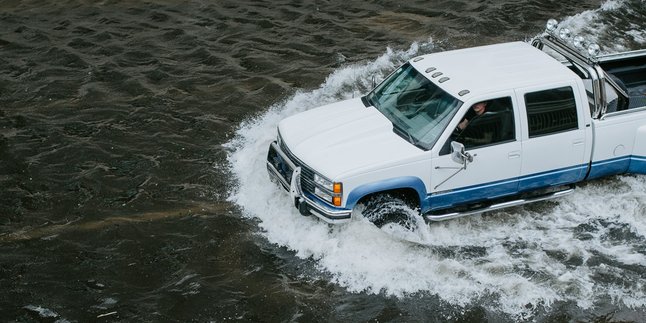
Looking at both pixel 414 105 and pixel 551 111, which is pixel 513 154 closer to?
pixel 551 111

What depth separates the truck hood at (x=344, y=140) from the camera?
348 inches

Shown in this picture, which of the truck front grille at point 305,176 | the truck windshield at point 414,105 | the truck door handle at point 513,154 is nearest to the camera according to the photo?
the truck front grille at point 305,176

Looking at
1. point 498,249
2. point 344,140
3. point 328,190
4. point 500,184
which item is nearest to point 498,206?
point 500,184

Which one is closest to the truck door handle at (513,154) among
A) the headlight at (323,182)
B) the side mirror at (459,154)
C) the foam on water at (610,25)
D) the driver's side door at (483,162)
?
the driver's side door at (483,162)

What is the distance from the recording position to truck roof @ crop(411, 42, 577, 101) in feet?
30.5

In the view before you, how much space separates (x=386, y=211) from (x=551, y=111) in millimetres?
2417

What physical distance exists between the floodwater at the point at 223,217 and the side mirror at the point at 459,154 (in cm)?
109

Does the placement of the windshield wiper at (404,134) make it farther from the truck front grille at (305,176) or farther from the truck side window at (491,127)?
the truck front grille at (305,176)

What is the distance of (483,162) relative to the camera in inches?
361

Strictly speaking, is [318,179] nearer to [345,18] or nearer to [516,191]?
[516,191]

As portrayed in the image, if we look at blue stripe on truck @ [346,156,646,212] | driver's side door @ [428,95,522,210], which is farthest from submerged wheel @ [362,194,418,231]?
driver's side door @ [428,95,522,210]

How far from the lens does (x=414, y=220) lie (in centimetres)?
924

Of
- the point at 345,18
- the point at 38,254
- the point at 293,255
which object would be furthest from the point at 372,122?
the point at 345,18

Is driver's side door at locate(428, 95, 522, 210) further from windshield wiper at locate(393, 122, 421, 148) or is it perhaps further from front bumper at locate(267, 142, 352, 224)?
front bumper at locate(267, 142, 352, 224)
